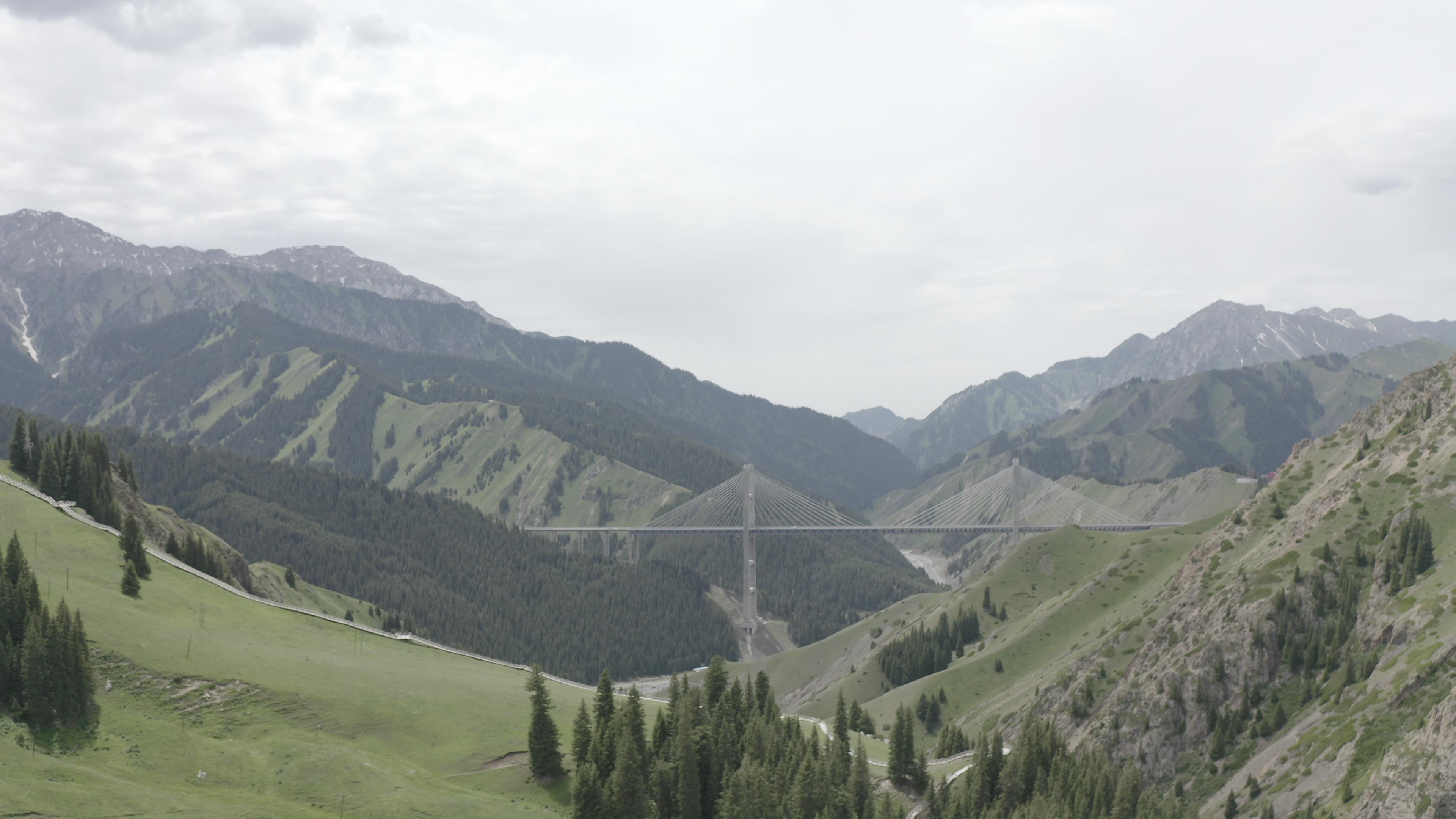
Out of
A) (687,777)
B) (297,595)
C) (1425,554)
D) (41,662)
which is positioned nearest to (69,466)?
(41,662)

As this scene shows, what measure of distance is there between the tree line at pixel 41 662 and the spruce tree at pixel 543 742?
28193mm

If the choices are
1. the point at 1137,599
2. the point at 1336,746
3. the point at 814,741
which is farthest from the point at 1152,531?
the point at 814,741

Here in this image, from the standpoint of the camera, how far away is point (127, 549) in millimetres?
93500

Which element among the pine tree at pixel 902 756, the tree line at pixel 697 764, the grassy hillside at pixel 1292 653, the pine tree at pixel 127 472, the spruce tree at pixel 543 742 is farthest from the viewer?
the pine tree at pixel 127 472

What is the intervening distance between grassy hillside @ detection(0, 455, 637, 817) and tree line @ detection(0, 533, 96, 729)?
239 centimetres

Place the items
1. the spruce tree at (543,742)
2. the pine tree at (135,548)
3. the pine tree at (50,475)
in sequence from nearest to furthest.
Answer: the spruce tree at (543,742) < the pine tree at (135,548) < the pine tree at (50,475)

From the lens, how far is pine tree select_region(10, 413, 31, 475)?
115812mm

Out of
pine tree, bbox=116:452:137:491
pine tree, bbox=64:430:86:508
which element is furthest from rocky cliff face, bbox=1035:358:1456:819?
pine tree, bbox=116:452:137:491

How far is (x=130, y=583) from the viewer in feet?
287

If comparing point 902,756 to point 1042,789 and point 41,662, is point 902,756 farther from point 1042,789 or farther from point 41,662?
point 41,662

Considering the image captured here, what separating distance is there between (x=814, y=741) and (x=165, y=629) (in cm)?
5392

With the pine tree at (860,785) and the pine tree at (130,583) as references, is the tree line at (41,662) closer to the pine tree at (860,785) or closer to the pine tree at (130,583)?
the pine tree at (130,583)

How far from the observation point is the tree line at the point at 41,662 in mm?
63250

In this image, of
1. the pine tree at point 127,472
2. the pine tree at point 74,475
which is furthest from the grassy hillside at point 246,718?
the pine tree at point 127,472
